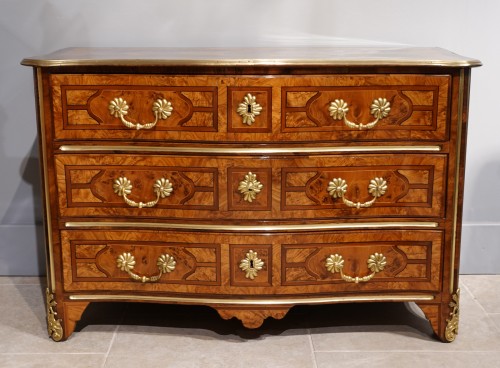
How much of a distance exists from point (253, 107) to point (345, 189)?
389 mm

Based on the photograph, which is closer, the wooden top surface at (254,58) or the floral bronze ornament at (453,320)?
the wooden top surface at (254,58)

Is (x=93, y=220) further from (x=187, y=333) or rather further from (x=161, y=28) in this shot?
(x=161, y=28)

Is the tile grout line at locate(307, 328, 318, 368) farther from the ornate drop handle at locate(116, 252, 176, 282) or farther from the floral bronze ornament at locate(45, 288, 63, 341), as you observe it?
the floral bronze ornament at locate(45, 288, 63, 341)

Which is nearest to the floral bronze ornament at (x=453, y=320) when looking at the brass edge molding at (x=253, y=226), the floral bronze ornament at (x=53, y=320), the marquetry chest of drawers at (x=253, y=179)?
the marquetry chest of drawers at (x=253, y=179)

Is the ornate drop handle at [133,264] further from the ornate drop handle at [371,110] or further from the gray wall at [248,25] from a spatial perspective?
the gray wall at [248,25]

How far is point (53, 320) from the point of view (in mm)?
2461

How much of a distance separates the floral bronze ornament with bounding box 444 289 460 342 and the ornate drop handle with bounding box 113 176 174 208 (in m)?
0.99

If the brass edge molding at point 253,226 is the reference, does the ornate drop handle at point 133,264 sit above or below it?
below

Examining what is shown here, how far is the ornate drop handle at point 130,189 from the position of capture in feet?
7.60

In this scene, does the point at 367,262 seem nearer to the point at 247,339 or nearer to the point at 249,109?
the point at 247,339

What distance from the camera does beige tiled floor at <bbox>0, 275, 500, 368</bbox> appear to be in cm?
236

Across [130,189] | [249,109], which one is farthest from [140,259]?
[249,109]

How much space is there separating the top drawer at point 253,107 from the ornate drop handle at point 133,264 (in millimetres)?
384

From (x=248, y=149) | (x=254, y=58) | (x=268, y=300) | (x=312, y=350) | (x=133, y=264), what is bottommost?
(x=312, y=350)
